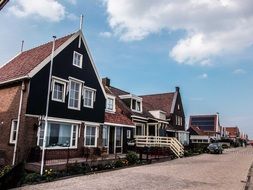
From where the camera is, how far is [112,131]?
89.4 feet

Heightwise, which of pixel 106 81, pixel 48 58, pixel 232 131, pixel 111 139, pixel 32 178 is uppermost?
pixel 106 81

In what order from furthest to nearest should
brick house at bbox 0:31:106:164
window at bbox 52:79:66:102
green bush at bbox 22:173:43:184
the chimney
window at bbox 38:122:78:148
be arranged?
the chimney < window at bbox 52:79:66:102 < window at bbox 38:122:78:148 < brick house at bbox 0:31:106:164 < green bush at bbox 22:173:43:184

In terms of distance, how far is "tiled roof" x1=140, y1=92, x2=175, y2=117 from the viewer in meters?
45.5

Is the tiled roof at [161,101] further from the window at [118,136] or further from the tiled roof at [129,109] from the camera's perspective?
the window at [118,136]

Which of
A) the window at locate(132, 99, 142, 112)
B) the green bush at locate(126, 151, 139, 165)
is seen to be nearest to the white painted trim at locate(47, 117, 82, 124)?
the green bush at locate(126, 151, 139, 165)

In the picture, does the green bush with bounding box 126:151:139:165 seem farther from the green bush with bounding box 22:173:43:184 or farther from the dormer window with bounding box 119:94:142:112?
the dormer window with bounding box 119:94:142:112

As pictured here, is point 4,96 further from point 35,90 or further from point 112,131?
point 112,131

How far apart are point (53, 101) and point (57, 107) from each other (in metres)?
0.53

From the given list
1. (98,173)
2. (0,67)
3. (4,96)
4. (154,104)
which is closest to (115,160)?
(98,173)

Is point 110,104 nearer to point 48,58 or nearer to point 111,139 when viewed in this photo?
point 111,139

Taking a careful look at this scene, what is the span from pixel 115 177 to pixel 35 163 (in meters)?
4.94

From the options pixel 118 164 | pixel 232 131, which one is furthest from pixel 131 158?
pixel 232 131

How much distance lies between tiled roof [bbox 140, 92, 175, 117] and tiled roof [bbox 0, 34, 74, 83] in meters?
24.2

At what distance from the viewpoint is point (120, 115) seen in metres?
29.2
